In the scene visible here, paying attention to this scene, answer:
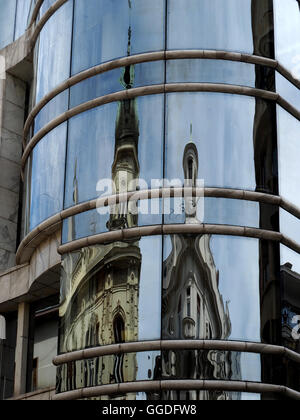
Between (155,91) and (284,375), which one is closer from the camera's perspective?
(284,375)

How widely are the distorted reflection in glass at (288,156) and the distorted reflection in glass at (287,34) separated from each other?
1508 mm

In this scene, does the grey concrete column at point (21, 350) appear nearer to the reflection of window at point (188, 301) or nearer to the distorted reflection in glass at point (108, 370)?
the distorted reflection in glass at point (108, 370)

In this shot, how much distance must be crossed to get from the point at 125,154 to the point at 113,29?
3738 mm

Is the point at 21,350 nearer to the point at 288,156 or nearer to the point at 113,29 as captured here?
the point at 113,29

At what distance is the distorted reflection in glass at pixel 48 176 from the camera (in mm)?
30312

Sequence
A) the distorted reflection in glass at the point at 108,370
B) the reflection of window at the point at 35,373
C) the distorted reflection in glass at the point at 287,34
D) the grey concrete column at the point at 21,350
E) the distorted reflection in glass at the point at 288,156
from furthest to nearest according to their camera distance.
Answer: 1. the grey concrete column at the point at 21,350
2. the reflection of window at the point at 35,373
3. the distorted reflection in glass at the point at 287,34
4. the distorted reflection in glass at the point at 288,156
5. the distorted reflection in glass at the point at 108,370

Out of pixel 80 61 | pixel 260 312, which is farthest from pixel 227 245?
pixel 80 61

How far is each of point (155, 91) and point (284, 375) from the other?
26.2ft

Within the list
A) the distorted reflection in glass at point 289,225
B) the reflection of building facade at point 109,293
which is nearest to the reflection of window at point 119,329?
the reflection of building facade at point 109,293

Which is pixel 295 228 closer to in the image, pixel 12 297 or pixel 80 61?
pixel 80 61

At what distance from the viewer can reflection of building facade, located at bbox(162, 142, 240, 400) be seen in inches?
1035

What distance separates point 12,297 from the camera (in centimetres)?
3406

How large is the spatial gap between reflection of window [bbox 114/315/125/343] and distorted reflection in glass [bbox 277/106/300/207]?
5.28 m
